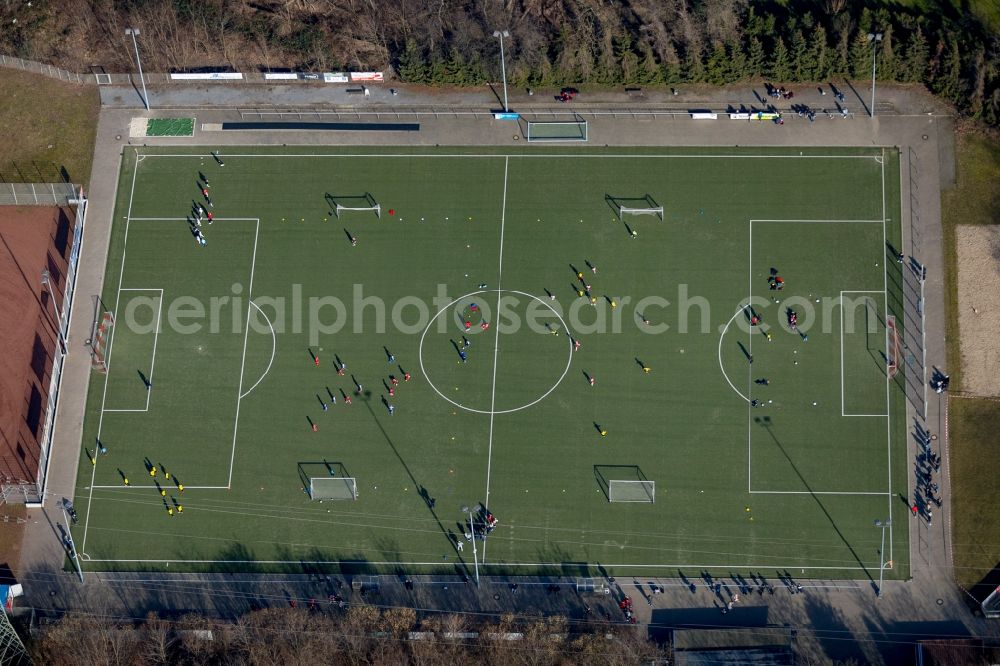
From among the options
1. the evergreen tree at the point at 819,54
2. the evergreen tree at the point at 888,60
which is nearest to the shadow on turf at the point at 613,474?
the evergreen tree at the point at 819,54

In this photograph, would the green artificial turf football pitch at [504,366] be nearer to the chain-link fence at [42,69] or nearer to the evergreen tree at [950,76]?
the evergreen tree at [950,76]

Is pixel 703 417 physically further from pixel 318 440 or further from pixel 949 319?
pixel 318 440

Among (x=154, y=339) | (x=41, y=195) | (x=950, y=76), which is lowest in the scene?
(x=154, y=339)

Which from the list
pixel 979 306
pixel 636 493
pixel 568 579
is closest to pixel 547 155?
pixel 636 493

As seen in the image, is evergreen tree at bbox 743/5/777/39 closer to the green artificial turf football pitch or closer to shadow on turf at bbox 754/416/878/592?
the green artificial turf football pitch

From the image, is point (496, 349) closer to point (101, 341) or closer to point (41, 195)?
point (101, 341)

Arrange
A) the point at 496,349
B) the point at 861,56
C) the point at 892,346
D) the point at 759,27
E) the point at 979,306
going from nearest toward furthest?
the point at 892,346
the point at 979,306
the point at 496,349
the point at 861,56
the point at 759,27

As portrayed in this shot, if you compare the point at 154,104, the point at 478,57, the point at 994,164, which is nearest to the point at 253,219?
the point at 154,104

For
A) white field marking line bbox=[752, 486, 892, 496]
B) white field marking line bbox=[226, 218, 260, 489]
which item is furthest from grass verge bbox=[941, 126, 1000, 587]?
white field marking line bbox=[226, 218, 260, 489]
